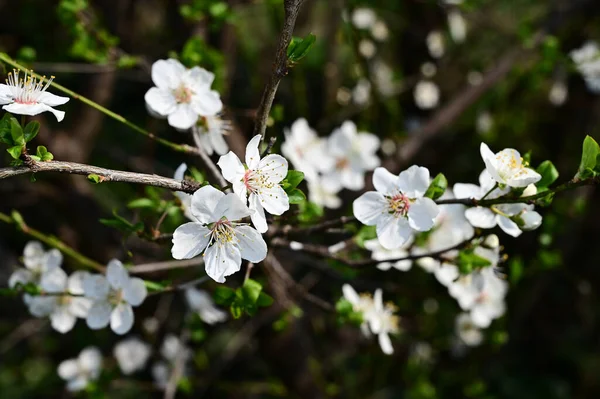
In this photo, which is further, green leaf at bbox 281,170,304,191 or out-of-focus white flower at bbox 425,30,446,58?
out-of-focus white flower at bbox 425,30,446,58

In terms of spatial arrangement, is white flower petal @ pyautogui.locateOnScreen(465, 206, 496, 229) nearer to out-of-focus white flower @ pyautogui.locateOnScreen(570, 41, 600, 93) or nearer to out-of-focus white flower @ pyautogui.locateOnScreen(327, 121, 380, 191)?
out-of-focus white flower @ pyautogui.locateOnScreen(327, 121, 380, 191)

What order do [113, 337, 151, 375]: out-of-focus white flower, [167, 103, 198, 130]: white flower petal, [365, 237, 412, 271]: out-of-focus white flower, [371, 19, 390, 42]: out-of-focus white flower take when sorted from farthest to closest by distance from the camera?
1. [371, 19, 390, 42]: out-of-focus white flower
2. [113, 337, 151, 375]: out-of-focus white flower
3. [365, 237, 412, 271]: out-of-focus white flower
4. [167, 103, 198, 130]: white flower petal

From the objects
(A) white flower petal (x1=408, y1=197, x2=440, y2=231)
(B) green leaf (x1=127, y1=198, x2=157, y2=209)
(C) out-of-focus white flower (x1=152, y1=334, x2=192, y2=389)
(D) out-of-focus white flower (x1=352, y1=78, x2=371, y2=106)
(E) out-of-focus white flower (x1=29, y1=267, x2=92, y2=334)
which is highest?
(D) out-of-focus white flower (x1=352, y1=78, x2=371, y2=106)

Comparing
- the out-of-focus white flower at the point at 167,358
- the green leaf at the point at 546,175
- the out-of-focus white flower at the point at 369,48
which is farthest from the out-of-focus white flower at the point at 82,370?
the out-of-focus white flower at the point at 369,48

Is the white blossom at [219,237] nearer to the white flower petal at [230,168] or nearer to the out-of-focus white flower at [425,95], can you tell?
the white flower petal at [230,168]

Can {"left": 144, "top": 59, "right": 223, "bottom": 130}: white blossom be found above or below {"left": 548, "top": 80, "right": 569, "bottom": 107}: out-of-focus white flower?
below

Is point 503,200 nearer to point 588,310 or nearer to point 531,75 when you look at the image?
point 531,75

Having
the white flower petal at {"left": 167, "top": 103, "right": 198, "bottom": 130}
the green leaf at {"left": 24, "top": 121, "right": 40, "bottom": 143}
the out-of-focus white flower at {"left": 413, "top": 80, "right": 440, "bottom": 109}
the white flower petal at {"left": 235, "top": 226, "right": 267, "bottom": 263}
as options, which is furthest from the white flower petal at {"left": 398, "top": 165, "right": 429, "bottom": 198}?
the out-of-focus white flower at {"left": 413, "top": 80, "right": 440, "bottom": 109}
